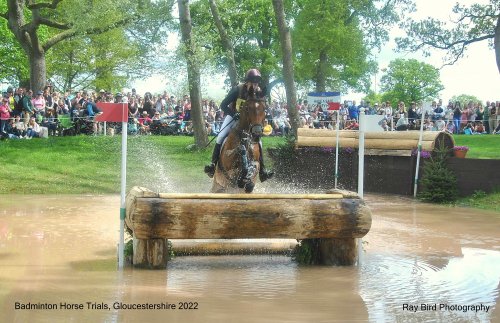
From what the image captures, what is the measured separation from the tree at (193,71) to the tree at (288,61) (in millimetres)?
3086

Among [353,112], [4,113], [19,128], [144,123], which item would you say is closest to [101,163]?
[4,113]

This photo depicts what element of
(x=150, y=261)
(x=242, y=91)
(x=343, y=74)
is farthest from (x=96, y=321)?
(x=343, y=74)

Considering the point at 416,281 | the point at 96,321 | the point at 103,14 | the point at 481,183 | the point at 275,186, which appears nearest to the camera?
the point at 96,321

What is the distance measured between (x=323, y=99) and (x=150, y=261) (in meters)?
16.9

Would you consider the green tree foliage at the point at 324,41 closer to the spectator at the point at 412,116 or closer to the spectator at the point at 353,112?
the spectator at the point at 353,112

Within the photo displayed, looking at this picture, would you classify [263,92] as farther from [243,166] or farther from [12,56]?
[12,56]

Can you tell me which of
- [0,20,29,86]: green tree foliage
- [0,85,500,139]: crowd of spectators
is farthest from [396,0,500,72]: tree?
[0,20,29,86]: green tree foliage

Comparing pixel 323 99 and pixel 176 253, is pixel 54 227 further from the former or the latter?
pixel 323 99

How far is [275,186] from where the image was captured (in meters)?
21.5

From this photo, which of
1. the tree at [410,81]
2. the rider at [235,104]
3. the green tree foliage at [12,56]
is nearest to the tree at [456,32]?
the rider at [235,104]

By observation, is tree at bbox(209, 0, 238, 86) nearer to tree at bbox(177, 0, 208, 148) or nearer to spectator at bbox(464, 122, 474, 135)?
tree at bbox(177, 0, 208, 148)

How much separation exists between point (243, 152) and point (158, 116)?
65.9 feet

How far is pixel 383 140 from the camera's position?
71.8 ft

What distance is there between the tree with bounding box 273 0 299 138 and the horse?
14469mm
